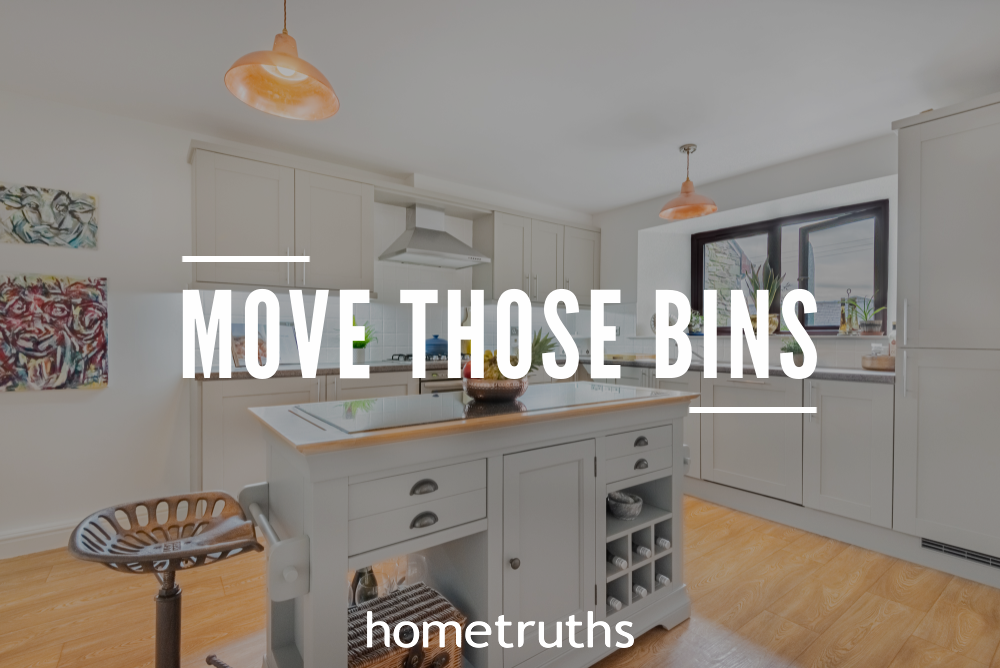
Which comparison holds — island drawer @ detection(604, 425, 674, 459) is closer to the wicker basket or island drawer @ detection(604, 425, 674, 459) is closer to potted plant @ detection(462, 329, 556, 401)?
potted plant @ detection(462, 329, 556, 401)

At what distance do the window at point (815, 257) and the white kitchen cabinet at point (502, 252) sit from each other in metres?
1.66

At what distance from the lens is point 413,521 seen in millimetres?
1359

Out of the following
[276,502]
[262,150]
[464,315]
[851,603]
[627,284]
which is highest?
[262,150]

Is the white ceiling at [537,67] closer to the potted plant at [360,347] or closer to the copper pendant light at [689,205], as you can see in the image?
the copper pendant light at [689,205]

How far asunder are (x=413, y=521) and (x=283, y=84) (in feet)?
4.76

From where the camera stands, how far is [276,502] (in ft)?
5.03

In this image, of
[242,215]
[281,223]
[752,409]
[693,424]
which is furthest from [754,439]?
[242,215]

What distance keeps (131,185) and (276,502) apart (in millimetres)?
2394

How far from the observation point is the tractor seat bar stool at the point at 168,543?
1.09 m

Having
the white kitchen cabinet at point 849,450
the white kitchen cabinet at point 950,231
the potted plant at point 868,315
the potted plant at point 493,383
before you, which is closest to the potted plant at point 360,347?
the potted plant at point 493,383

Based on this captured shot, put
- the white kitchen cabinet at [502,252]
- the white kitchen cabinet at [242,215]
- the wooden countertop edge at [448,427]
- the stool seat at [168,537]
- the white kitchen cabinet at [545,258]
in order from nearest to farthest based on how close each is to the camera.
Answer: the stool seat at [168,537] → the wooden countertop edge at [448,427] → the white kitchen cabinet at [242,215] → the white kitchen cabinet at [502,252] → the white kitchen cabinet at [545,258]

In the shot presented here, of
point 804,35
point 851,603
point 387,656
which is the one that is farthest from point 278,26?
point 851,603

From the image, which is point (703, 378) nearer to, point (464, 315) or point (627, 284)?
point (627, 284)

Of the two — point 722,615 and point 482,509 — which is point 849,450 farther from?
point 482,509
